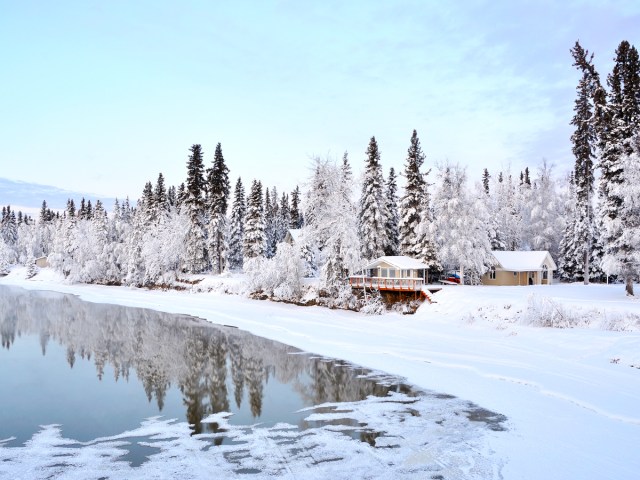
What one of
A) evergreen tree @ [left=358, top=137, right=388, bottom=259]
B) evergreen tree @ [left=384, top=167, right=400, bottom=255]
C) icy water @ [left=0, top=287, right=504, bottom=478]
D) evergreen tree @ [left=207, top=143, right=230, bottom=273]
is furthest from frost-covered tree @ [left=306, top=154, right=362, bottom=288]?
evergreen tree @ [left=207, top=143, right=230, bottom=273]

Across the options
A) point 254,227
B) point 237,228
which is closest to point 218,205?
point 254,227

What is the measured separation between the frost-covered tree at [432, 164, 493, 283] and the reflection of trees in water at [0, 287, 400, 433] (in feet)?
81.7

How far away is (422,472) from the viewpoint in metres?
11.0

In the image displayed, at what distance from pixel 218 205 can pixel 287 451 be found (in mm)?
52263

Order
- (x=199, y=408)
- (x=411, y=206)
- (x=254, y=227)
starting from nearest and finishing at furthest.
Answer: (x=199, y=408) → (x=411, y=206) → (x=254, y=227)

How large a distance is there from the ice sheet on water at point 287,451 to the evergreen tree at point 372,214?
118 ft

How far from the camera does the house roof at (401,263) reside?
45844 mm

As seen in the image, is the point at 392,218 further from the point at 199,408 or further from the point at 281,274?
the point at 199,408

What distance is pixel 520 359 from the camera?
885 inches

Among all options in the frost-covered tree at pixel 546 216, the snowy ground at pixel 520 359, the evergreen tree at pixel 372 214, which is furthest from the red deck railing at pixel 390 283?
the frost-covered tree at pixel 546 216

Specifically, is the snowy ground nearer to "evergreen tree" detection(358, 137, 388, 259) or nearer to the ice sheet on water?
the ice sheet on water

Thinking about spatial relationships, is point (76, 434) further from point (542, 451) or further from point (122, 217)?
point (122, 217)

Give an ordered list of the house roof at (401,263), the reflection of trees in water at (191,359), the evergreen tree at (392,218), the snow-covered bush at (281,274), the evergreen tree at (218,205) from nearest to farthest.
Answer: the reflection of trees in water at (191,359)
the house roof at (401,263)
the snow-covered bush at (281,274)
the evergreen tree at (392,218)
the evergreen tree at (218,205)

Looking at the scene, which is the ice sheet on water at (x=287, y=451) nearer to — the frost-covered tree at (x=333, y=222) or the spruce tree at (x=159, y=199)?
the frost-covered tree at (x=333, y=222)
